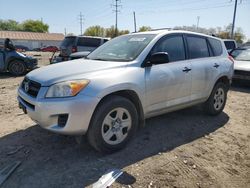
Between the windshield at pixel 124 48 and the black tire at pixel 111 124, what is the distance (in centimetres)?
A: 78

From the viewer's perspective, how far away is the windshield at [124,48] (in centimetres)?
417

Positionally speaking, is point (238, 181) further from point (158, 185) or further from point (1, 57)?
point (1, 57)

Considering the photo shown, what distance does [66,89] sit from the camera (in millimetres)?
3328

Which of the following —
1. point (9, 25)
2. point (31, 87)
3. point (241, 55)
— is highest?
point (9, 25)

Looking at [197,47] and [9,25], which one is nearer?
[197,47]

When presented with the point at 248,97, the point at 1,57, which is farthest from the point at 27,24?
the point at 248,97

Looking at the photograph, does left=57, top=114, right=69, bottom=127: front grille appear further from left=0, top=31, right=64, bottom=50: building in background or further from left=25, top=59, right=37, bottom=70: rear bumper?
left=0, top=31, right=64, bottom=50: building in background

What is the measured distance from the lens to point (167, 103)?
441 cm

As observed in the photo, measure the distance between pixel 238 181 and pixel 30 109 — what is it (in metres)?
2.84

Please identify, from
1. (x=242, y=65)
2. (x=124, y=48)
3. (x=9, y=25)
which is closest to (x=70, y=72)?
(x=124, y=48)

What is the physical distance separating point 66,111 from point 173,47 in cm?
231

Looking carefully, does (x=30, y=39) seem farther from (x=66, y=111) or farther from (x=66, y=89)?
(x=66, y=111)

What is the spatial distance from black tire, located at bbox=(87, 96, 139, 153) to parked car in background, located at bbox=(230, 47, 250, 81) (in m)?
6.76

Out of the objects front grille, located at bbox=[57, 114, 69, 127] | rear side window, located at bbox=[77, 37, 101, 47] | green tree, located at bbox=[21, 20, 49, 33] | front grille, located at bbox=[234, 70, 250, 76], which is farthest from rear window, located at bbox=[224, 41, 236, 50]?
green tree, located at bbox=[21, 20, 49, 33]
